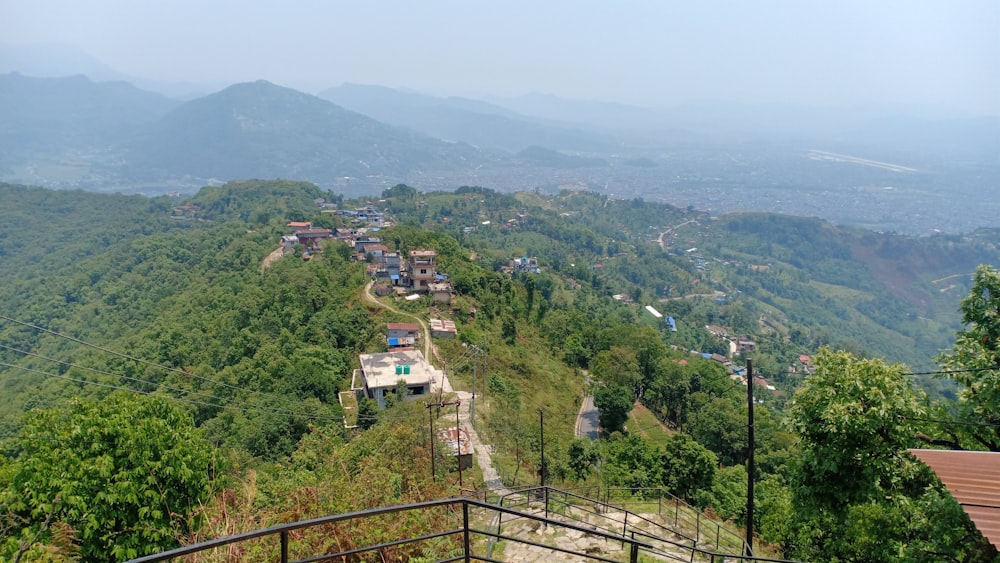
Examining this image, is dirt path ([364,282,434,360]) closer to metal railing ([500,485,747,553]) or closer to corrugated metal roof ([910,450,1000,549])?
metal railing ([500,485,747,553])

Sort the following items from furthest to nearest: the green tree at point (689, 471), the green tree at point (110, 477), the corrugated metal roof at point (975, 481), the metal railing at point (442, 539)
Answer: the green tree at point (689, 471), the green tree at point (110, 477), the corrugated metal roof at point (975, 481), the metal railing at point (442, 539)

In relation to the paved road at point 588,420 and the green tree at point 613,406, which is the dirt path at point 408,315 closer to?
the paved road at point 588,420

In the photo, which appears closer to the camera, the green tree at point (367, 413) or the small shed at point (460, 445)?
the small shed at point (460, 445)

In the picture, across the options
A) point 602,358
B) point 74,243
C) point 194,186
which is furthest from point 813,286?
point 194,186

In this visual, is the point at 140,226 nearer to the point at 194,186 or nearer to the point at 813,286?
the point at 813,286

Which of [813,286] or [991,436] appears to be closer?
[991,436]

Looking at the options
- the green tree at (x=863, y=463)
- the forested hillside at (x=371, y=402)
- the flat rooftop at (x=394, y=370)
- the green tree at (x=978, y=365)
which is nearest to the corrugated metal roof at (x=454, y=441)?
the forested hillside at (x=371, y=402)
